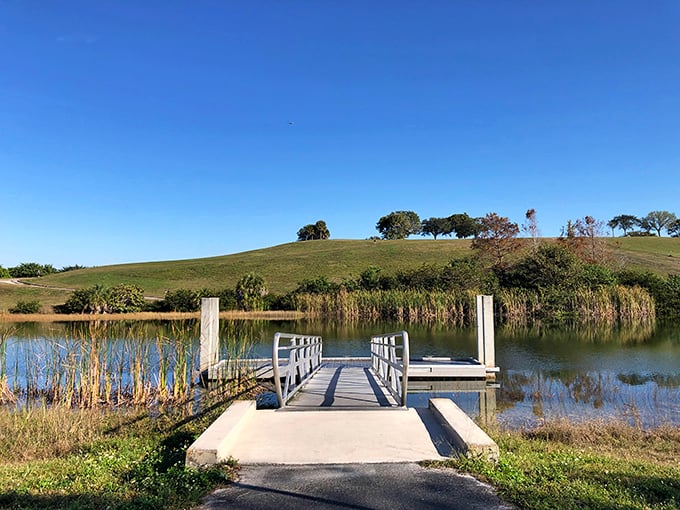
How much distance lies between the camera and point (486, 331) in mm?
13281

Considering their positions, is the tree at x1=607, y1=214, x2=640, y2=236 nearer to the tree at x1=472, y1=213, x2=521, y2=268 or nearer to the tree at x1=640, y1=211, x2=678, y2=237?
the tree at x1=640, y1=211, x2=678, y2=237

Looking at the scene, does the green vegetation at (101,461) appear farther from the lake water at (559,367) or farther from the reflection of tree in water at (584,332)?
the reflection of tree in water at (584,332)

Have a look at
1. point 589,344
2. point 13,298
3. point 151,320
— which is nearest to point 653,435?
point 589,344

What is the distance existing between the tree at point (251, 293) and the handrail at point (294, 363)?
76.6 ft

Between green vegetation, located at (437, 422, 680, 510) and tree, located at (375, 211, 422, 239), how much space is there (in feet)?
288

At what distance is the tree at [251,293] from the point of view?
36.5m

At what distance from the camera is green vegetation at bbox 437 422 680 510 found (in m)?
3.76

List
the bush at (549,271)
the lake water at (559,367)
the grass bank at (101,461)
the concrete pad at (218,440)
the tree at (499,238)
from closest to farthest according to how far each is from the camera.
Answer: the grass bank at (101,461) → the concrete pad at (218,440) → the lake water at (559,367) → the bush at (549,271) → the tree at (499,238)

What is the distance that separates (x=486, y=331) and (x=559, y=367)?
8.63 ft

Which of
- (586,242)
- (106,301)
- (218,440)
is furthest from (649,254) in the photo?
(218,440)

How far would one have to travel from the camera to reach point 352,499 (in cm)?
376

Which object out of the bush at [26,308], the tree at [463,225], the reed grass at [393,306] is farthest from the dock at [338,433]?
the tree at [463,225]

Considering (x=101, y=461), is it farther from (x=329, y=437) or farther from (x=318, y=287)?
(x=318, y=287)

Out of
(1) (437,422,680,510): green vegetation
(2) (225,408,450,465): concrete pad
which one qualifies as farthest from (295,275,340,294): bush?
(2) (225,408,450,465): concrete pad
